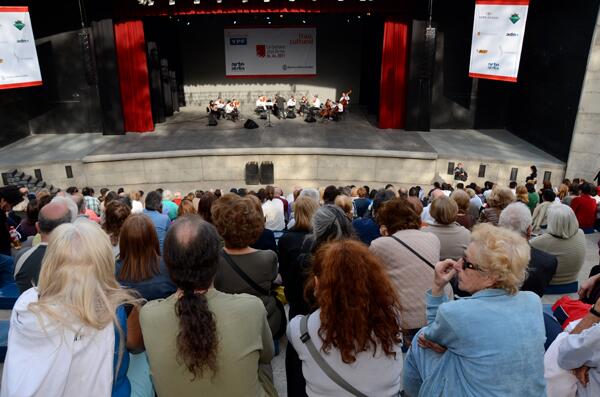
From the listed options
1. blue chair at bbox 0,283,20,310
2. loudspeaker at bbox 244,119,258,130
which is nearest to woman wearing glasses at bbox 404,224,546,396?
blue chair at bbox 0,283,20,310

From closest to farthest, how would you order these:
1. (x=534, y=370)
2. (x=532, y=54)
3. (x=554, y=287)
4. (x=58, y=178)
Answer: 1. (x=534, y=370)
2. (x=554, y=287)
3. (x=58, y=178)
4. (x=532, y=54)

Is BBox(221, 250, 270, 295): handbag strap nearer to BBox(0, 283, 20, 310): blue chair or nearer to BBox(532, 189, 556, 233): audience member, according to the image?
BBox(0, 283, 20, 310): blue chair

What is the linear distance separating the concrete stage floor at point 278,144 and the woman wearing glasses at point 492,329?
34.1 feet

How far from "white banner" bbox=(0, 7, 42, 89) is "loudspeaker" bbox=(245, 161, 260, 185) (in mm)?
5698

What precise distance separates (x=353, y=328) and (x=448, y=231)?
1963 mm

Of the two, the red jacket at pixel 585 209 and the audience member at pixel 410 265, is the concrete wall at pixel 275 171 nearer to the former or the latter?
the red jacket at pixel 585 209

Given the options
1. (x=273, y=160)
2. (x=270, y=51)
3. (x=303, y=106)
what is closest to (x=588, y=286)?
(x=273, y=160)

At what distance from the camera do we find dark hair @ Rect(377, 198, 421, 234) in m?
2.96

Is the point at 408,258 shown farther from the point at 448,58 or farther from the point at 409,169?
the point at 448,58

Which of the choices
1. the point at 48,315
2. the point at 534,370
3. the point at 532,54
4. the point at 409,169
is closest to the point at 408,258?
the point at 534,370

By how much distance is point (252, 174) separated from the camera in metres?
12.1

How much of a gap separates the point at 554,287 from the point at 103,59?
13.4 m

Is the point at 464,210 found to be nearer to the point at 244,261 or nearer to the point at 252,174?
the point at 244,261

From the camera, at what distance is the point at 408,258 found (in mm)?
2676
